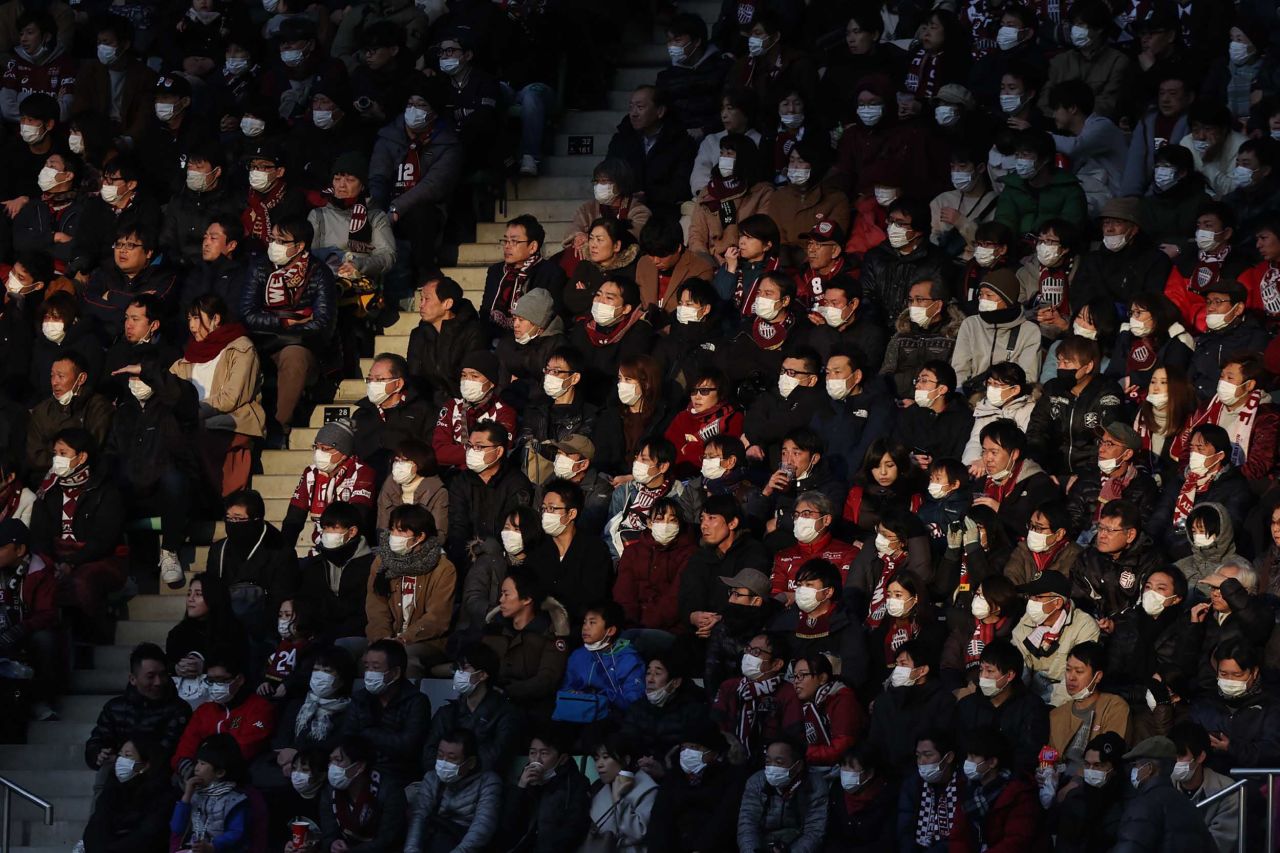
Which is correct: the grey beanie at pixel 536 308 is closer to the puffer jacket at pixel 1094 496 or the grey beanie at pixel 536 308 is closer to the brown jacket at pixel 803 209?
the brown jacket at pixel 803 209

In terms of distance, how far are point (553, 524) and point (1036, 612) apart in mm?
3110

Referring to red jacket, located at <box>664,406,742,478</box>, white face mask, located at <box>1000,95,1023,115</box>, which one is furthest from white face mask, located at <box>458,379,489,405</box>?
white face mask, located at <box>1000,95,1023,115</box>

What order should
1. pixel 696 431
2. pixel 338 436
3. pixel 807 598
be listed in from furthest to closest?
pixel 338 436 → pixel 696 431 → pixel 807 598

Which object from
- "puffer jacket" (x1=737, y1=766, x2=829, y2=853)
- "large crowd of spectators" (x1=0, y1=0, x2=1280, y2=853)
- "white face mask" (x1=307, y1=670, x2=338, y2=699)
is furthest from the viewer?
"white face mask" (x1=307, y1=670, x2=338, y2=699)

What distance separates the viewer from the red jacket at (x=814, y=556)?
15.9 meters

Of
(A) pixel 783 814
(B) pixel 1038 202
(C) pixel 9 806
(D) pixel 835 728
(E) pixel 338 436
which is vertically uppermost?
(B) pixel 1038 202

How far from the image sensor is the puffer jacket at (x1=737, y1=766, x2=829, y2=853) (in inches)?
560

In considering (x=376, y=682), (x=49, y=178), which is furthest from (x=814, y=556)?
(x=49, y=178)

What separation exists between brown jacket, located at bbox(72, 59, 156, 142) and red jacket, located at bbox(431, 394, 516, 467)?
16.6 feet

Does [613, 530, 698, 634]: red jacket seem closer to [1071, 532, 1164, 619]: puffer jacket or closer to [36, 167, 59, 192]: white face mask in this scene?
[1071, 532, 1164, 619]: puffer jacket

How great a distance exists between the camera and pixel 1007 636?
48.9ft

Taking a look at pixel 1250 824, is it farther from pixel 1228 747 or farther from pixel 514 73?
pixel 514 73

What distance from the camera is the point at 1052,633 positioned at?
14836mm

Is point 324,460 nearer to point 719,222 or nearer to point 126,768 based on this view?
point 126,768
